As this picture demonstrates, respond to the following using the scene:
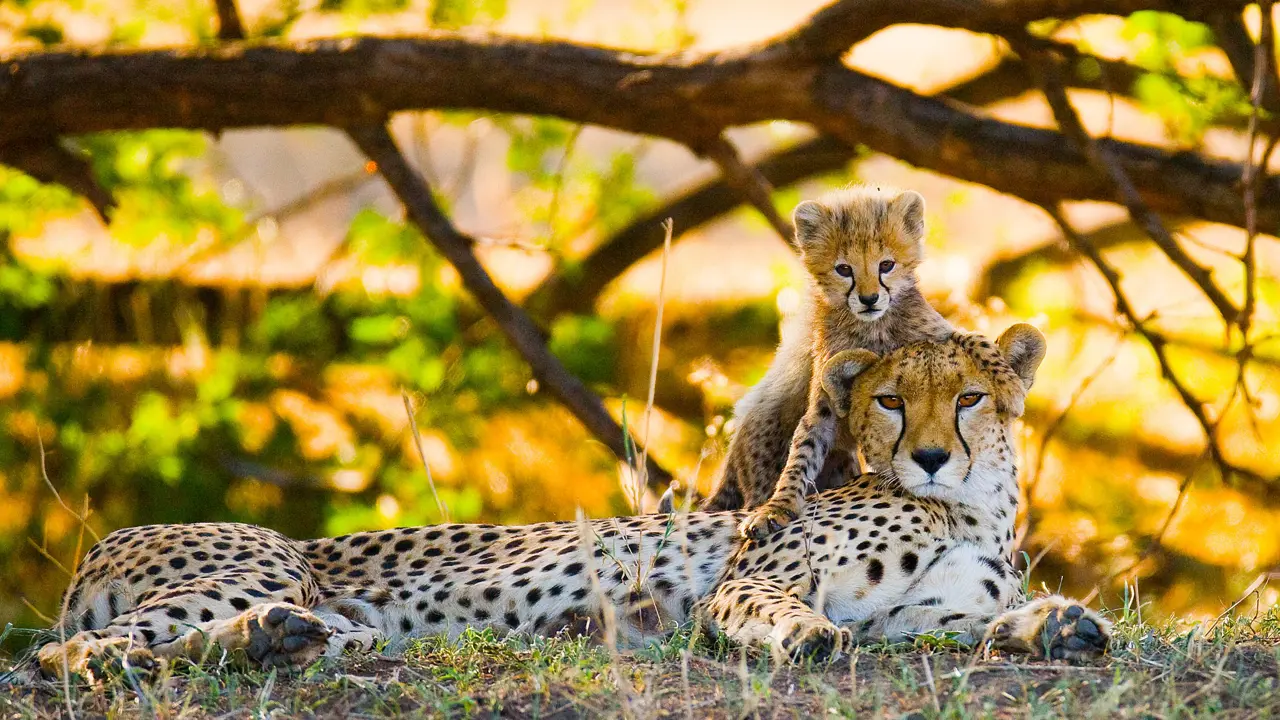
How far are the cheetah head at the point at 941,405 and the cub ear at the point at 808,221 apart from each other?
2.11 feet

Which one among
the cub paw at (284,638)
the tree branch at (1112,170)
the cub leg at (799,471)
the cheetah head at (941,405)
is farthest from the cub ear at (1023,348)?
the cub paw at (284,638)

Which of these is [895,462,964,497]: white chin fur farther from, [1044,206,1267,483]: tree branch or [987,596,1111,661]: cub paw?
[1044,206,1267,483]: tree branch

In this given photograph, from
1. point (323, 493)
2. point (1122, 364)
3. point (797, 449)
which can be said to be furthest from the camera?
point (1122, 364)

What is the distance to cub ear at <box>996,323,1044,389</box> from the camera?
4.24 meters

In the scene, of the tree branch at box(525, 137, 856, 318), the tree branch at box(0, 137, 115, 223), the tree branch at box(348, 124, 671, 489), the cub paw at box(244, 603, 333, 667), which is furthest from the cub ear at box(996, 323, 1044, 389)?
the tree branch at box(525, 137, 856, 318)

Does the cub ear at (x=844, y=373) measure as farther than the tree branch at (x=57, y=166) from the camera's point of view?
No

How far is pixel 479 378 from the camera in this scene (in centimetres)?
869

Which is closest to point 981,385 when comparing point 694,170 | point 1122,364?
point 1122,364

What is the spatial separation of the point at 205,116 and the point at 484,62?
1140mm

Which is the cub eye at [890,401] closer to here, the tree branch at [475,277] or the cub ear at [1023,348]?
the cub ear at [1023,348]

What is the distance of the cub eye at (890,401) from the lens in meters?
4.10

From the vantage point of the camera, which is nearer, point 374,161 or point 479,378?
point 374,161

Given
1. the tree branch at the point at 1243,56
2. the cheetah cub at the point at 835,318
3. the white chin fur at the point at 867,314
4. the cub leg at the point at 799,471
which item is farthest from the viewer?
the tree branch at the point at 1243,56

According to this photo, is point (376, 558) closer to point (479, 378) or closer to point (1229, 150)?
point (479, 378)
